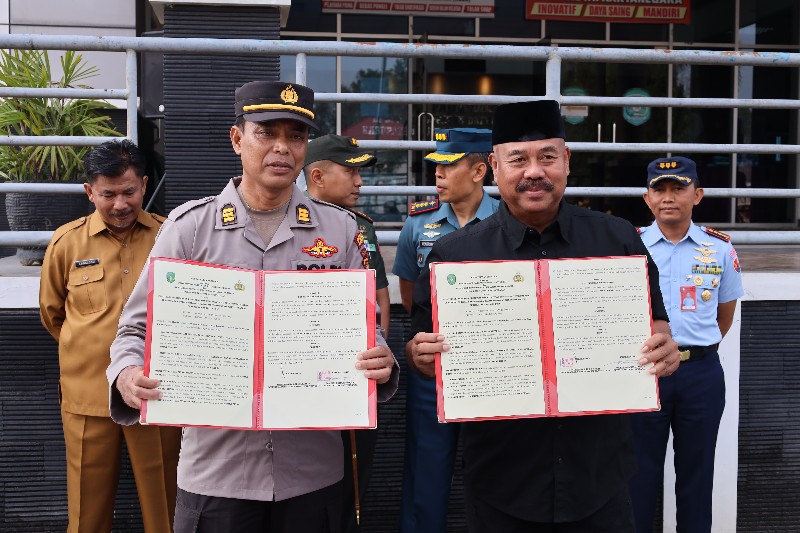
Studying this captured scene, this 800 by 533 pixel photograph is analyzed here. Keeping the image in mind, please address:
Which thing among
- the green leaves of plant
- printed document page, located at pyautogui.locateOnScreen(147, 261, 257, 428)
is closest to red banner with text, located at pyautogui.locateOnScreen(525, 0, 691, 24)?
the green leaves of plant

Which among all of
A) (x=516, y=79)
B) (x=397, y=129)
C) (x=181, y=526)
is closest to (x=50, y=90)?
(x=181, y=526)

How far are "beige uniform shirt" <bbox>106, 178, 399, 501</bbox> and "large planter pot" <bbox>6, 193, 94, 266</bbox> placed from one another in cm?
228

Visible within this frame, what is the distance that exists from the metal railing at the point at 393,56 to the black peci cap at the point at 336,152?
0.22m

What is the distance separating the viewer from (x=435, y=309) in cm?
224

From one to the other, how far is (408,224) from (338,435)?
1566 millimetres

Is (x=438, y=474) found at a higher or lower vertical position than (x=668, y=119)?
lower

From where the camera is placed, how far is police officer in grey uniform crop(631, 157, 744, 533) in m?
3.69

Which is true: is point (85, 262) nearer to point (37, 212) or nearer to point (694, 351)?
point (37, 212)

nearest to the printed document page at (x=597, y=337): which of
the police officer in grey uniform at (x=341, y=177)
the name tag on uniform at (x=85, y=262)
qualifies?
the police officer in grey uniform at (x=341, y=177)

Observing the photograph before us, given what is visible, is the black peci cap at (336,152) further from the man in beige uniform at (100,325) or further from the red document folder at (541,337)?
the red document folder at (541,337)

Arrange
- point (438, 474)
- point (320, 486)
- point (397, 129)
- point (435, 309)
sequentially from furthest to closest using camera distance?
point (397, 129), point (438, 474), point (320, 486), point (435, 309)

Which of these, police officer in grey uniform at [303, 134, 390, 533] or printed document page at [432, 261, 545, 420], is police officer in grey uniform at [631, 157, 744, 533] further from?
printed document page at [432, 261, 545, 420]

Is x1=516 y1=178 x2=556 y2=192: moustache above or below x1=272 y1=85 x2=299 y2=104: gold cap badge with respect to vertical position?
below

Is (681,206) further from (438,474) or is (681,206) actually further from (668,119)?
(668,119)
